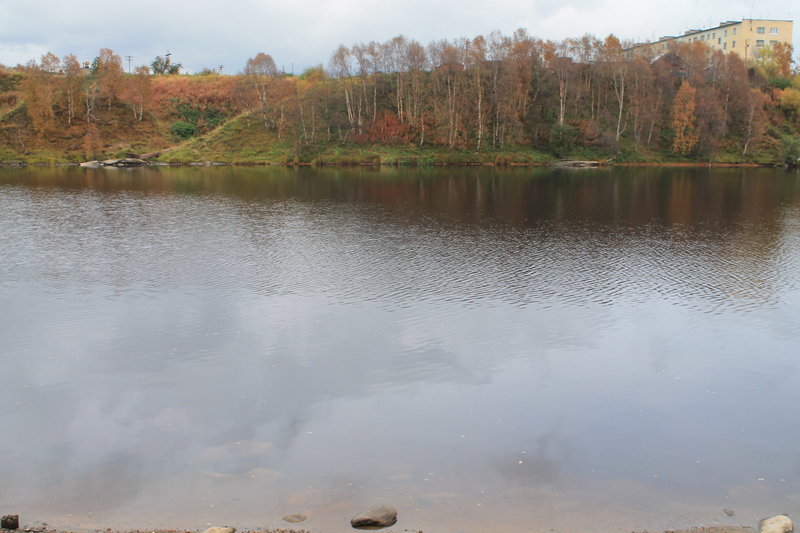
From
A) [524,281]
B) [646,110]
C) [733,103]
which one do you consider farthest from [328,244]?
[733,103]

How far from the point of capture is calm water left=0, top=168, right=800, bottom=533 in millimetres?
10602

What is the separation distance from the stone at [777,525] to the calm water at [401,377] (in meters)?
0.57

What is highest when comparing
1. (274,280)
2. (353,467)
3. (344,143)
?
(344,143)

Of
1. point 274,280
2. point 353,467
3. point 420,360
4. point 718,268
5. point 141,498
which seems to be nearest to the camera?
point 141,498

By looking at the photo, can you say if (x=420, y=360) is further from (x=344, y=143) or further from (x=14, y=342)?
(x=344, y=143)

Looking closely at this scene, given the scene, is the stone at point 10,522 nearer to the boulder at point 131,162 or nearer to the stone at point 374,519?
the stone at point 374,519

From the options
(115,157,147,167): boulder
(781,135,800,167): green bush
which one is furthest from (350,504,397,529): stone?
Answer: (781,135,800,167): green bush

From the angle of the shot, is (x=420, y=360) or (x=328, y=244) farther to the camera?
(x=328, y=244)

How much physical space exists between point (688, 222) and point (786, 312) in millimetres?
18857

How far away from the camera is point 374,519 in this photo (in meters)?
9.62

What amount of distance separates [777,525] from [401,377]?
848 cm

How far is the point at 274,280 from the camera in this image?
79.1 feet

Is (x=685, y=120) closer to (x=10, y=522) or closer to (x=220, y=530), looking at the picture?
(x=220, y=530)

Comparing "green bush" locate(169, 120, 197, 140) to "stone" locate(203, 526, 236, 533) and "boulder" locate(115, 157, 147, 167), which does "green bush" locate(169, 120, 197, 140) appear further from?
"stone" locate(203, 526, 236, 533)
